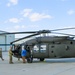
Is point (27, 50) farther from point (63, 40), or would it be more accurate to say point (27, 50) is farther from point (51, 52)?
point (63, 40)

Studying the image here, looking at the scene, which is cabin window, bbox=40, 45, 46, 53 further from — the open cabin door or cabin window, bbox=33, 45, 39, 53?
cabin window, bbox=33, 45, 39, 53

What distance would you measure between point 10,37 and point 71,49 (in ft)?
150

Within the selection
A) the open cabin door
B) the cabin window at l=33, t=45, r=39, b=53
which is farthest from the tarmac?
the cabin window at l=33, t=45, r=39, b=53

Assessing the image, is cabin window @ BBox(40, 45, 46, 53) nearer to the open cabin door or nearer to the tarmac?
the open cabin door

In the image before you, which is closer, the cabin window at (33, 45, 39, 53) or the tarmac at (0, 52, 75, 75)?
the tarmac at (0, 52, 75, 75)

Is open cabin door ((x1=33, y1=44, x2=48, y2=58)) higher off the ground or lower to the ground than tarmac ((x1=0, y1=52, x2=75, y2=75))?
higher
